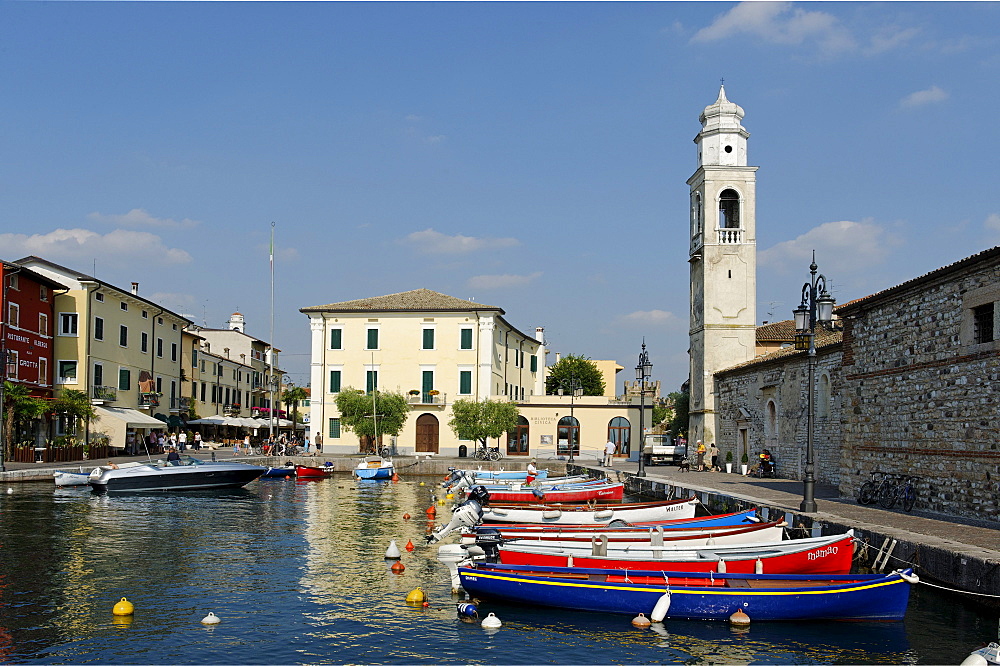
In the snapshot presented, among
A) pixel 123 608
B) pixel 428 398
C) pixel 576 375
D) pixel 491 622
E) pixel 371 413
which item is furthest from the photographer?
pixel 576 375

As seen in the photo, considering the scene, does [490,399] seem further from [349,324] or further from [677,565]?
[677,565]

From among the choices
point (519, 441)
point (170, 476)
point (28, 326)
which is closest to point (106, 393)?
point (28, 326)

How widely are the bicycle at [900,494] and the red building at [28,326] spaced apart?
119 ft

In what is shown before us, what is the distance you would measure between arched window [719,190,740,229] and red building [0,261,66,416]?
35.6m

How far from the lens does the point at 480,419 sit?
5416 centimetres

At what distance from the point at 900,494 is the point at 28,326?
40712 millimetres

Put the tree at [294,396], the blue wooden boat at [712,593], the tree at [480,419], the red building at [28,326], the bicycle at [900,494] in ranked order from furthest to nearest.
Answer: the tree at [294,396] < the tree at [480,419] < the red building at [28,326] < the bicycle at [900,494] < the blue wooden boat at [712,593]

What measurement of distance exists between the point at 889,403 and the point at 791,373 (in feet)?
37.0

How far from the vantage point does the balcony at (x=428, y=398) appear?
56844 mm

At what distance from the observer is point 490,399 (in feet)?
186

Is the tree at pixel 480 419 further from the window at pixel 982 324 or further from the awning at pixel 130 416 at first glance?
the window at pixel 982 324

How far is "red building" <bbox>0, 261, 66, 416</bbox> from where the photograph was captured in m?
40.7

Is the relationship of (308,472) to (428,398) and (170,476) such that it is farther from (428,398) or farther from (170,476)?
(428,398)

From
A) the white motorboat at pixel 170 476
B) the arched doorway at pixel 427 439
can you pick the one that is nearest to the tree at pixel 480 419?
the arched doorway at pixel 427 439
